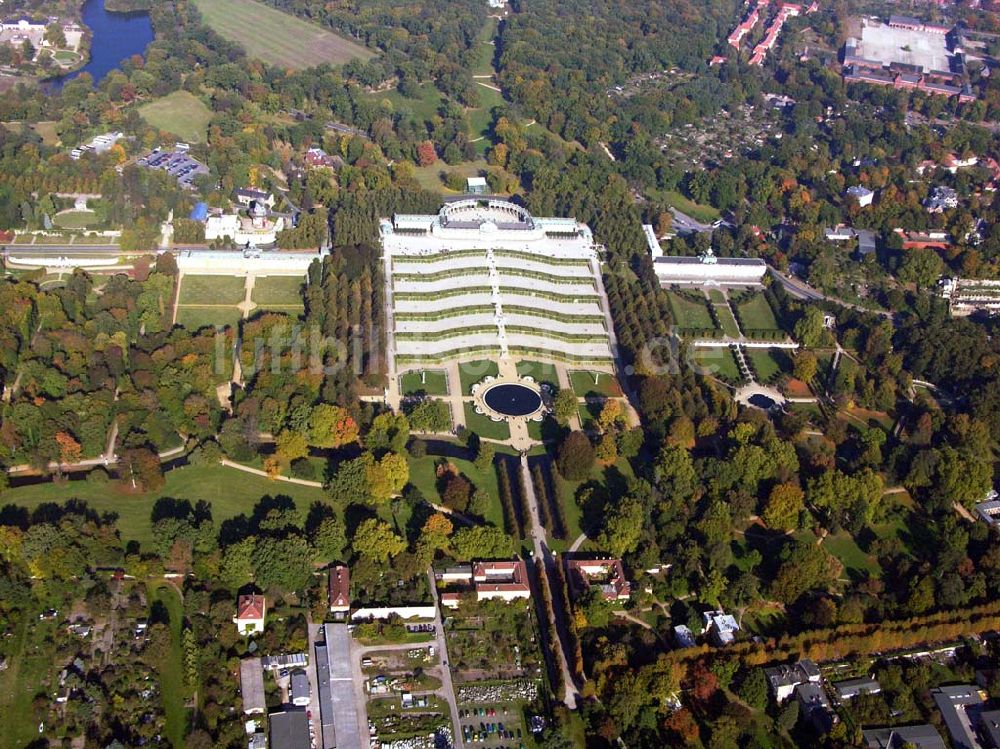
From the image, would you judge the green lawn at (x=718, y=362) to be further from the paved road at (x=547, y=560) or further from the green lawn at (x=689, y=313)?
the paved road at (x=547, y=560)

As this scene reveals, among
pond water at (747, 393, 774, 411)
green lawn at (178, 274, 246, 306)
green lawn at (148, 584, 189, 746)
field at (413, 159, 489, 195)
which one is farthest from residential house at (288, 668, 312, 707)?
field at (413, 159, 489, 195)

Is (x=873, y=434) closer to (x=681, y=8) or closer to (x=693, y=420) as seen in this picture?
(x=693, y=420)

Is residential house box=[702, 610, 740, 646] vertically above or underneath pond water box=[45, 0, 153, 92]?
above

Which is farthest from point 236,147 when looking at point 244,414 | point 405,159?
point 244,414

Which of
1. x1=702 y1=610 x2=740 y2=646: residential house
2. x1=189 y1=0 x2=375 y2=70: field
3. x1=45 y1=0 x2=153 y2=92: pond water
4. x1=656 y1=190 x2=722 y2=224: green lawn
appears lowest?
x1=45 y1=0 x2=153 y2=92: pond water

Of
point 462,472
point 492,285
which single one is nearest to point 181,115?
point 492,285

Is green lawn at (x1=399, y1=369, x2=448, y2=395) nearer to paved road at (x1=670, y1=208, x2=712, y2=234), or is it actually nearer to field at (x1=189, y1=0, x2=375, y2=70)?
paved road at (x1=670, y1=208, x2=712, y2=234)

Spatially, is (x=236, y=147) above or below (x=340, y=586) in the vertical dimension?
below

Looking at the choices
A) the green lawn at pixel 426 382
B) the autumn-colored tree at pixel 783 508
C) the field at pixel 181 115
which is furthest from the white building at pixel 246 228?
the autumn-colored tree at pixel 783 508
